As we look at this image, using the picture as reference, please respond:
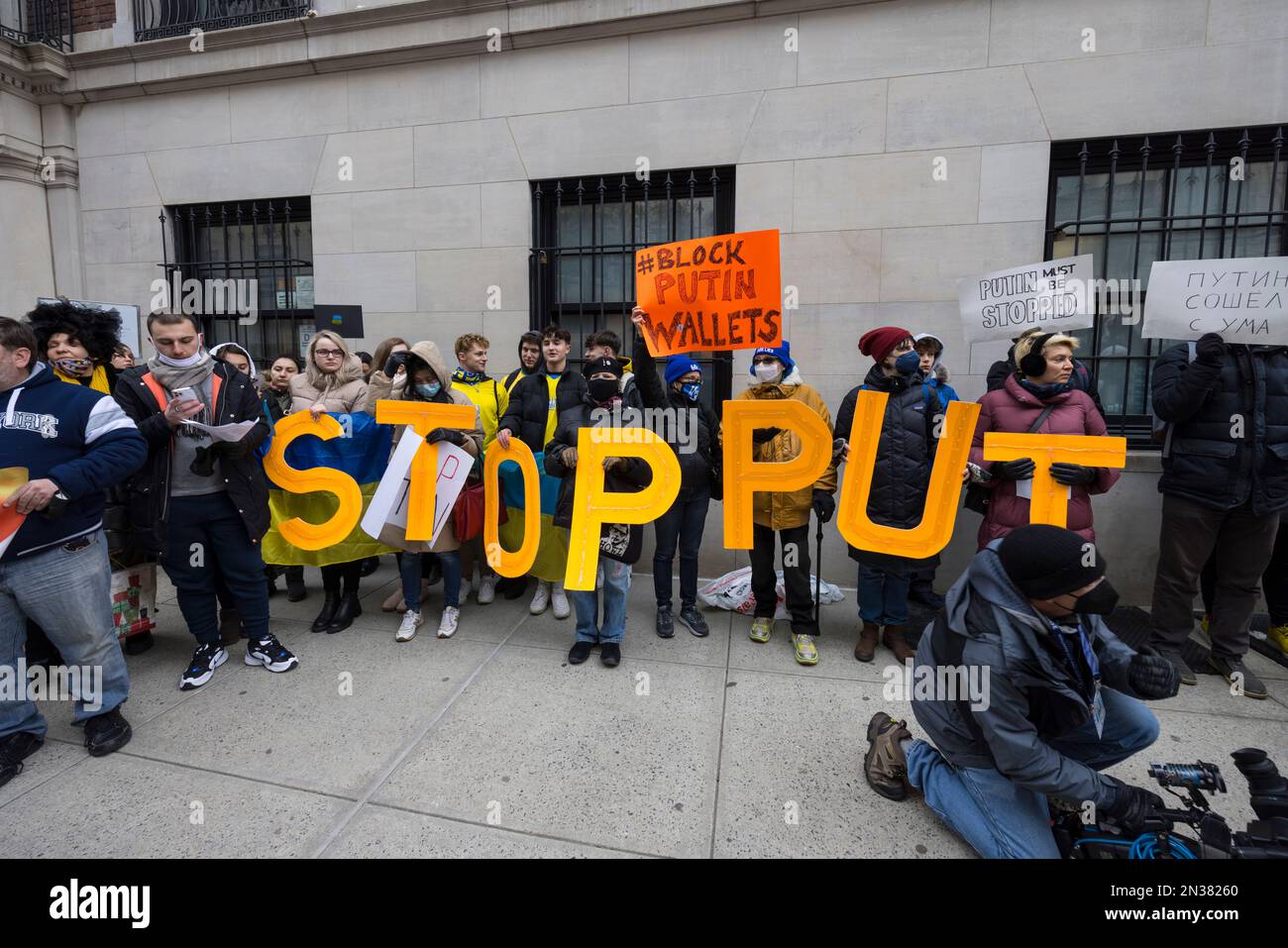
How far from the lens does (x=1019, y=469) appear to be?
11.9 ft

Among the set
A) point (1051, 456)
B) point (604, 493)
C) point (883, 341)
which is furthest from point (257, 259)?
point (1051, 456)

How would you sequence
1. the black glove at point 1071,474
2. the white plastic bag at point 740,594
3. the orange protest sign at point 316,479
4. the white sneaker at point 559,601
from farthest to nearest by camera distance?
1. the white plastic bag at point 740,594
2. the white sneaker at point 559,601
3. the orange protest sign at point 316,479
4. the black glove at point 1071,474

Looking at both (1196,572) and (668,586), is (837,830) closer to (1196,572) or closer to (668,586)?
(668,586)

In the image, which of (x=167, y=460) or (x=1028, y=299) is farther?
(x=1028, y=299)

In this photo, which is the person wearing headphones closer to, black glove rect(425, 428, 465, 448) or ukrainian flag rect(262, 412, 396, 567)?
black glove rect(425, 428, 465, 448)

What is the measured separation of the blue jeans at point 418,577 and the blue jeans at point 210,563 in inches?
34.7

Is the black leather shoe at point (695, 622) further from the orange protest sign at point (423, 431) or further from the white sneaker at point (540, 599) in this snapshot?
the orange protest sign at point (423, 431)

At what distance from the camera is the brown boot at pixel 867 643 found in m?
3.97

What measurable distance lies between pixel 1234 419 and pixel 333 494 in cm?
596

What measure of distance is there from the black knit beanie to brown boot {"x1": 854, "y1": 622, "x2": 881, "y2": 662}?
200cm

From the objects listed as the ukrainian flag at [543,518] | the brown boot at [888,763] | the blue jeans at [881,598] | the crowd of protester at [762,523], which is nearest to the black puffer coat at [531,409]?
the crowd of protester at [762,523]

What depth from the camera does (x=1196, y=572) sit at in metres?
3.81

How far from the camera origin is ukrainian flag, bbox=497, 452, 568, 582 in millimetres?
4684

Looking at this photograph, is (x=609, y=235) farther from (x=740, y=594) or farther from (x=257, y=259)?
(x=257, y=259)
